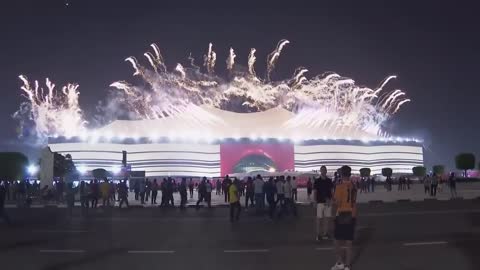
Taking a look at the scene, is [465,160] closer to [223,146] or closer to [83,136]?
[223,146]

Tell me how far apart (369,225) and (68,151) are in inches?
3057

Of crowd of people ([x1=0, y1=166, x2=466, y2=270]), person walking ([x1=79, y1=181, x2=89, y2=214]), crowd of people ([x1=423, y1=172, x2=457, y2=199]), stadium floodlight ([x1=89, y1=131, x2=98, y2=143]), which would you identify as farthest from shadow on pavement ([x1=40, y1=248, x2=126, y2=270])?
stadium floodlight ([x1=89, y1=131, x2=98, y2=143])

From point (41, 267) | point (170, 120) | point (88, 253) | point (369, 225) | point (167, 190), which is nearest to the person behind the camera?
point (41, 267)

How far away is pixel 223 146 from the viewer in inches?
3529

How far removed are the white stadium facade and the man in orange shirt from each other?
7688cm

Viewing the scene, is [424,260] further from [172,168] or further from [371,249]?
[172,168]

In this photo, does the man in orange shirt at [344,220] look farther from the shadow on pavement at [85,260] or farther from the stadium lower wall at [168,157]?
the stadium lower wall at [168,157]

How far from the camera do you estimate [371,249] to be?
11.2 metres

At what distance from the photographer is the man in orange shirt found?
28.6 feet

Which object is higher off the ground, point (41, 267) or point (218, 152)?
point (218, 152)

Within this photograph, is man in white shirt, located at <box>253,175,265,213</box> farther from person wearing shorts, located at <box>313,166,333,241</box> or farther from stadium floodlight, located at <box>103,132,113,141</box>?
stadium floodlight, located at <box>103,132,113,141</box>

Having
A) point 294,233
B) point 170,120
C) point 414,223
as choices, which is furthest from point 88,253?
point 170,120

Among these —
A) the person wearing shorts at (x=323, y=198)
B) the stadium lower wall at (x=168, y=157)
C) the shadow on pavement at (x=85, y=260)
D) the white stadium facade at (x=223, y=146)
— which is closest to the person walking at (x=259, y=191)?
the person wearing shorts at (x=323, y=198)

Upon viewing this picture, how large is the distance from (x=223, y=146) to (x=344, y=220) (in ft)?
266
